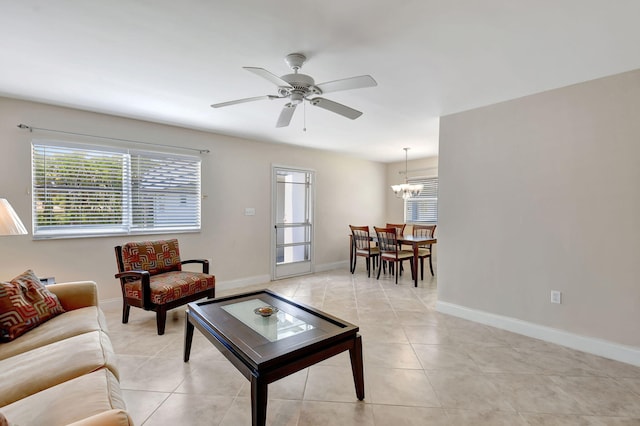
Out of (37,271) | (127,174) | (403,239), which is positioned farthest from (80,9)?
(403,239)

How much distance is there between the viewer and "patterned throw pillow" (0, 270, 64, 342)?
68.8 inches

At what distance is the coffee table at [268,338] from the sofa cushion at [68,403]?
0.55 meters

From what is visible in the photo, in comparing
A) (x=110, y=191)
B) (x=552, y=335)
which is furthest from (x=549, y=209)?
(x=110, y=191)

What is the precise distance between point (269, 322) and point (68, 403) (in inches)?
41.7

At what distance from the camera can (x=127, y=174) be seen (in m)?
3.62

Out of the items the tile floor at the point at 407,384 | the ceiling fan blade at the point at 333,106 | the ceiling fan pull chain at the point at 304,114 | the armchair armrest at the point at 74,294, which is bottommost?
the tile floor at the point at 407,384

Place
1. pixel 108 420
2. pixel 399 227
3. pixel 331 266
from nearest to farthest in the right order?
pixel 108 420 → pixel 399 227 → pixel 331 266

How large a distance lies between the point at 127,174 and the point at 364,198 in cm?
447

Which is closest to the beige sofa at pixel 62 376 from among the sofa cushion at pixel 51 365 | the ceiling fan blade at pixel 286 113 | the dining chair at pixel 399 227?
the sofa cushion at pixel 51 365

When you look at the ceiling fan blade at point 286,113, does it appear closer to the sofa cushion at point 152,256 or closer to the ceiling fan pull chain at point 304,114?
the ceiling fan pull chain at point 304,114

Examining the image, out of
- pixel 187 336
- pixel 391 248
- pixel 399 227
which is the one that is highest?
pixel 399 227

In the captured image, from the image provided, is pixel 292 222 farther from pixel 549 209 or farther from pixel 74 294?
pixel 549 209

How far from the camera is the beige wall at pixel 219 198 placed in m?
3.00

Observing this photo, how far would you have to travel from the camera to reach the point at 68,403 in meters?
1.13
